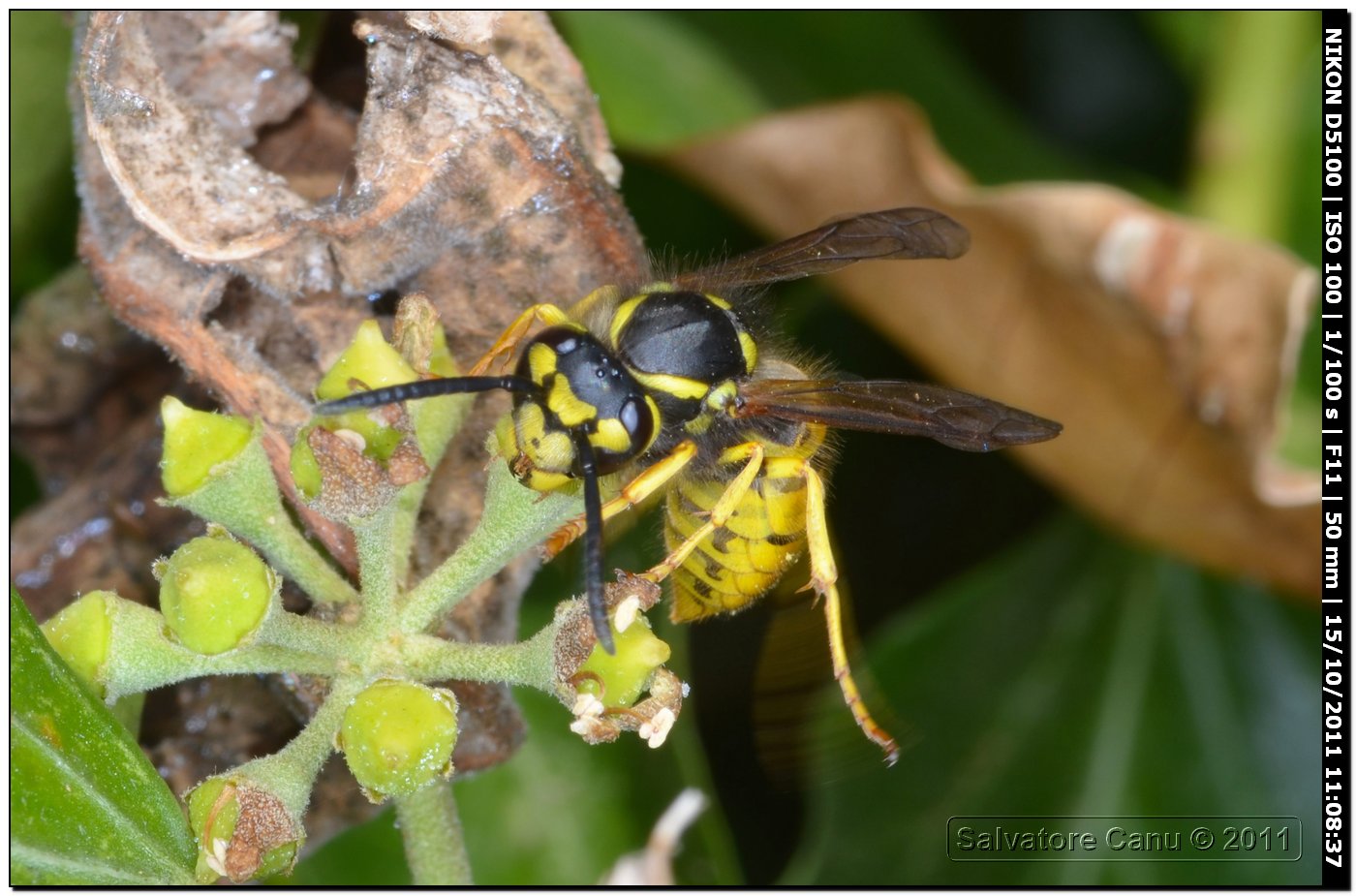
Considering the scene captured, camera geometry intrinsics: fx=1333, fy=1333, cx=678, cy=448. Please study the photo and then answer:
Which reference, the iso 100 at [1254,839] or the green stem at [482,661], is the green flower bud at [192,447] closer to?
the green stem at [482,661]

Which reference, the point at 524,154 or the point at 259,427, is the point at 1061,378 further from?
the point at 259,427

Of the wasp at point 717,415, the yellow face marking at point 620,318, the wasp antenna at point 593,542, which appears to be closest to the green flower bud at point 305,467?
the wasp at point 717,415

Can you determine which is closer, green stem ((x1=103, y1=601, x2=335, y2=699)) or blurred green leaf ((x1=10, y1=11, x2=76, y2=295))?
green stem ((x1=103, y1=601, x2=335, y2=699))

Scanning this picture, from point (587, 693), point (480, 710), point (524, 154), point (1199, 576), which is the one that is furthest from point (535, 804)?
point (1199, 576)

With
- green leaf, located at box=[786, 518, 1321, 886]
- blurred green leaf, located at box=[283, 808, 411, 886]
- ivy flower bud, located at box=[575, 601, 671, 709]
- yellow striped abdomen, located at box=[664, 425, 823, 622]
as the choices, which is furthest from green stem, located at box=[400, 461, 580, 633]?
green leaf, located at box=[786, 518, 1321, 886]

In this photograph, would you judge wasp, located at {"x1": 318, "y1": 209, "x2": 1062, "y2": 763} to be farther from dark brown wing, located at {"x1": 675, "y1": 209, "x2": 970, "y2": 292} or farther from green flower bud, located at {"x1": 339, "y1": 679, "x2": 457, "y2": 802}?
green flower bud, located at {"x1": 339, "y1": 679, "x2": 457, "y2": 802}
